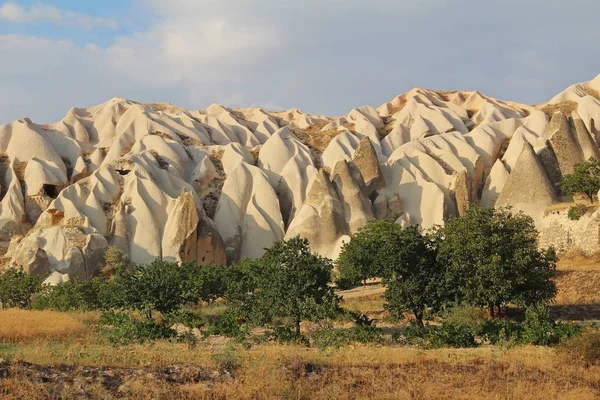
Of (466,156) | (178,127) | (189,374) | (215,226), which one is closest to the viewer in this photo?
(189,374)

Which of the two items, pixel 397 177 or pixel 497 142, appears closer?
pixel 397 177

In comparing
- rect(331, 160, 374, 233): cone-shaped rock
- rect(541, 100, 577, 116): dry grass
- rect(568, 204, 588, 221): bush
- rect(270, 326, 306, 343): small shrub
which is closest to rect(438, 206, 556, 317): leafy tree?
rect(270, 326, 306, 343): small shrub

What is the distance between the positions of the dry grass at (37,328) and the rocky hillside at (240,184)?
44.7 feet

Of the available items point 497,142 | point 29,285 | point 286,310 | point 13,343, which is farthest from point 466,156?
point 13,343

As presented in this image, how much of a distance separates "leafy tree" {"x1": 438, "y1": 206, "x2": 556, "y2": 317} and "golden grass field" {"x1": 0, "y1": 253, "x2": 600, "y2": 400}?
4353mm

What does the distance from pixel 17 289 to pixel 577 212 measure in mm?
19619

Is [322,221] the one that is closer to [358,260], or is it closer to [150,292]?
[358,260]

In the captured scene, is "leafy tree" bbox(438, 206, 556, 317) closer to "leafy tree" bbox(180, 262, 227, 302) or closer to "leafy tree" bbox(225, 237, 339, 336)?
"leafy tree" bbox(225, 237, 339, 336)

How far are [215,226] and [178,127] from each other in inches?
649

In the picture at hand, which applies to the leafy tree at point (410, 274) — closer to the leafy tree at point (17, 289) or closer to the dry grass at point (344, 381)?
the dry grass at point (344, 381)

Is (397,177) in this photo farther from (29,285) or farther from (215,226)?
(29,285)

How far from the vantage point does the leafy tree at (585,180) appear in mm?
29375

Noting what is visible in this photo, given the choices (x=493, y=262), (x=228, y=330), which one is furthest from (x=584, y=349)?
(x=228, y=330)

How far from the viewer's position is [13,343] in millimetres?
13383
